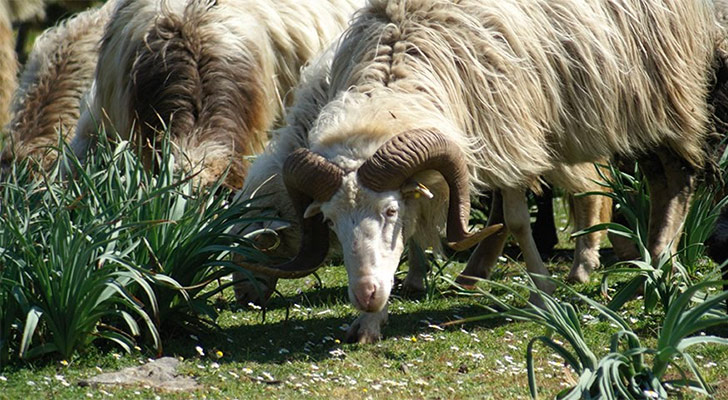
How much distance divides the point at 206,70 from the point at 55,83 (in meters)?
3.02

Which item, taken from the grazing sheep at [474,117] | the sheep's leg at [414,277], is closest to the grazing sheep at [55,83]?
the sheep's leg at [414,277]

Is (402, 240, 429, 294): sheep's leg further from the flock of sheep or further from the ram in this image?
the ram

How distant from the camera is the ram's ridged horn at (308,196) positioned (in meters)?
5.74

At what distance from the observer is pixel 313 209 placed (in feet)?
19.5

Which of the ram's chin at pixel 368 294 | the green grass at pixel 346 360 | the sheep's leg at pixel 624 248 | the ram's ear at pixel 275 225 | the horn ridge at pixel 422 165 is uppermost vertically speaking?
the horn ridge at pixel 422 165

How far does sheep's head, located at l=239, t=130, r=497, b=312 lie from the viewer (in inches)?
223

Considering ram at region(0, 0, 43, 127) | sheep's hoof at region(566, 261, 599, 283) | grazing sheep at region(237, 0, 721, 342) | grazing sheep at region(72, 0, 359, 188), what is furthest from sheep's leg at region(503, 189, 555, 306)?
ram at region(0, 0, 43, 127)

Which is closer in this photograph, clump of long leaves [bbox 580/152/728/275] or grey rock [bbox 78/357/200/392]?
grey rock [bbox 78/357/200/392]

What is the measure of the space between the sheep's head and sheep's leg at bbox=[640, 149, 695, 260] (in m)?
2.12

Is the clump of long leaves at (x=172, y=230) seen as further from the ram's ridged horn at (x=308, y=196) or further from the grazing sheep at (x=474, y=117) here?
the grazing sheep at (x=474, y=117)

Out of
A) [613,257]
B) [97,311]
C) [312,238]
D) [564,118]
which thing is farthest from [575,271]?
[97,311]

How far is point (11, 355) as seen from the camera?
5469 millimetres

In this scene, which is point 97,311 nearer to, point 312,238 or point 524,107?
point 312,238

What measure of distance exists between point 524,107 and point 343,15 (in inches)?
127
